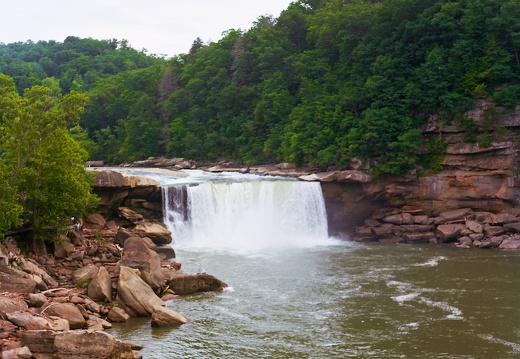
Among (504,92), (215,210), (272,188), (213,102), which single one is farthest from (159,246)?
(213,102)

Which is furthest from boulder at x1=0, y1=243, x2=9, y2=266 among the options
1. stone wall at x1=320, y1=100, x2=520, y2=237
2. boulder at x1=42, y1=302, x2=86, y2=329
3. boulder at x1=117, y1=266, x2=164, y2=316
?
stone wall at x1=320, y1=100, x2=520, y2=237

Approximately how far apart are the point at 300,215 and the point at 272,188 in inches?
81.5

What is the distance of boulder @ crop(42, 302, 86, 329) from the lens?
15.2 meters

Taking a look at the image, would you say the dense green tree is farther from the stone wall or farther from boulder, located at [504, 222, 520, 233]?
boulder, located at [504, 222, 520, 233]

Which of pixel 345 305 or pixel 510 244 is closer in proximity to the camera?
pixel 345 305

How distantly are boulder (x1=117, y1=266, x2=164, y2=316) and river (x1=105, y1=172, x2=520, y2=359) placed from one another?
0.43 m

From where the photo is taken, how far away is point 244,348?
1477cm

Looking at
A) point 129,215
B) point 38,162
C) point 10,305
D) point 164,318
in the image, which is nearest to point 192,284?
point 164,318

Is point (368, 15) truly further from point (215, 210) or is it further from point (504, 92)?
point (215, 210)

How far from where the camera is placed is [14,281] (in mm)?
16875

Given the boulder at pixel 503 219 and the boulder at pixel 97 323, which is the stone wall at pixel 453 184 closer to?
the boulder at pixel 503 219

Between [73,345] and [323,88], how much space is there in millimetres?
31000

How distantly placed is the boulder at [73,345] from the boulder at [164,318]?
9.29 feet

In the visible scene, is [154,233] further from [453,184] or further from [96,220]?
[453,184]
